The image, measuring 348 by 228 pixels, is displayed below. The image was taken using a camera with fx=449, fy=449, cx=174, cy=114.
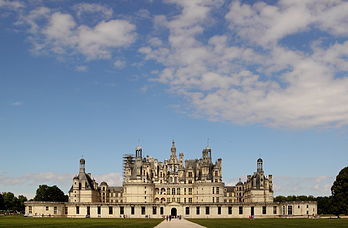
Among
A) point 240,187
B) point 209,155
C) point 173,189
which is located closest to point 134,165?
point 173,189

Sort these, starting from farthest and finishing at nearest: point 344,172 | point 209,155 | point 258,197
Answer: point 209,155 < point 258,197 < point 344,172

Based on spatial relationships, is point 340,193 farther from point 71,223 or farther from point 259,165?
point 71,223

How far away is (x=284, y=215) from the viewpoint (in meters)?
88.0

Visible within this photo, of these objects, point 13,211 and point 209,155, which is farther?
point 13,211

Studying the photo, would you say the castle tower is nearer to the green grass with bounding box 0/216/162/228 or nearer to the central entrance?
the central entrance

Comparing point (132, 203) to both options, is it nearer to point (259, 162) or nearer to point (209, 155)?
point (209, 155)

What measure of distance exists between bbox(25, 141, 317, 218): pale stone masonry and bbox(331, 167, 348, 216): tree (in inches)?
469

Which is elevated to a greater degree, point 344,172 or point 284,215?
point 344,172

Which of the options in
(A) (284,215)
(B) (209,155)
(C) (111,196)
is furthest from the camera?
(C) (111,196)

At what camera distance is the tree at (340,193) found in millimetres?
73625

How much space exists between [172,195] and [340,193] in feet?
126

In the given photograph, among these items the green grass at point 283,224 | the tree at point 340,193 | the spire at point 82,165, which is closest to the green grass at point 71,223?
the green grass at point 283,224

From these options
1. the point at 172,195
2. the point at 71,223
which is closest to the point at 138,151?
the point at 172,195

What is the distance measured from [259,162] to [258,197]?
793cm
